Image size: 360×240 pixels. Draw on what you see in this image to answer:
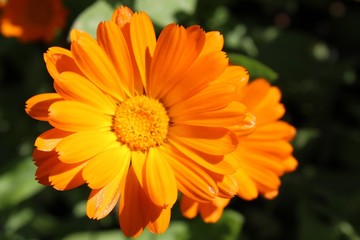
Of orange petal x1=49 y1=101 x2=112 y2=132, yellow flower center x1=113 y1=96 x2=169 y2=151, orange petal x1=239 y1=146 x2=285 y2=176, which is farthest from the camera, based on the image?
orange petal x1=239 y1=146 x2=285 y2=176

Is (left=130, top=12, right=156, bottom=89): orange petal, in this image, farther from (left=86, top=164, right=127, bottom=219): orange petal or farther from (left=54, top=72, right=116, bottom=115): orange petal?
(left=86, top=164, right=127, bottom=219): orange petal

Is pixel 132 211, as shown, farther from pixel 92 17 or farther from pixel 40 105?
pixel 92 17

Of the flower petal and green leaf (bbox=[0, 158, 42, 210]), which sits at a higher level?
the flower petal

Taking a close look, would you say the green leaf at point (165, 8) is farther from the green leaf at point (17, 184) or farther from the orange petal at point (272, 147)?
the green leaf at point (17, 184)

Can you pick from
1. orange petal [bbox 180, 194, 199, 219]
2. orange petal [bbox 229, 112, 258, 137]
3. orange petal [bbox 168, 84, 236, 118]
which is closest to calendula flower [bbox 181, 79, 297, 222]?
orange petal [bbox 180, 194, 199, 219]

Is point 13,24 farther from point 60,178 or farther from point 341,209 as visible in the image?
point 341,209

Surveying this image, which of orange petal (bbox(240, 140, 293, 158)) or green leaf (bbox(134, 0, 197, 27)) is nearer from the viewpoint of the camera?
orange petal (bbox(240, 140, 293, 158))

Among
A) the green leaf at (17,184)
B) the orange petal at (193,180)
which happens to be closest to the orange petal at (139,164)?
the orange petal at (193,180)
